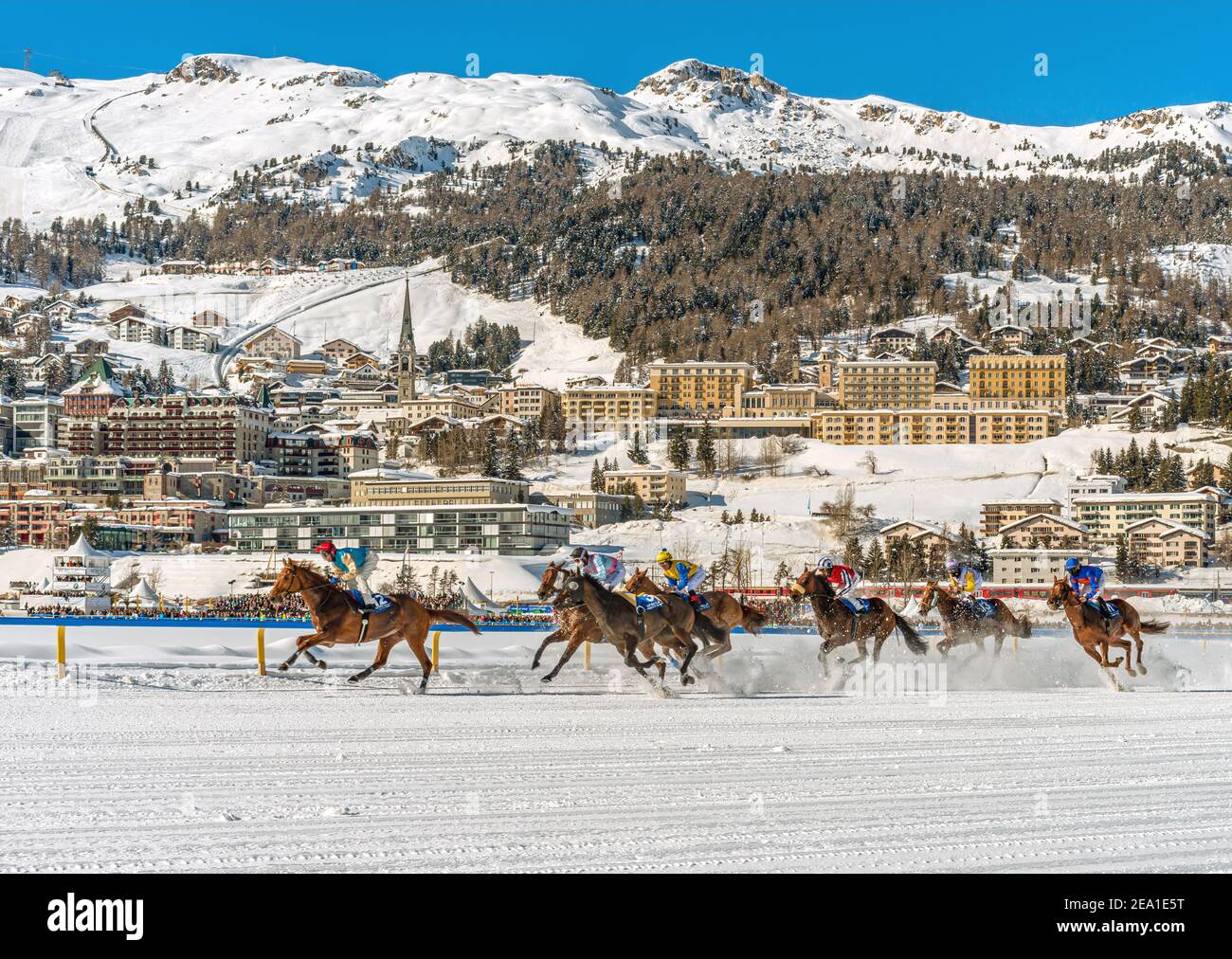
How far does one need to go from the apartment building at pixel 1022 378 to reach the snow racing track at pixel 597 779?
13796 centimetres

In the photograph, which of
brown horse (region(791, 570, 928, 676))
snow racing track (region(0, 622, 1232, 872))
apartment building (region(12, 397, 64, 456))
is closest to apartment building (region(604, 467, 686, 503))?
apartment building (region(12, 397, 64, 456))

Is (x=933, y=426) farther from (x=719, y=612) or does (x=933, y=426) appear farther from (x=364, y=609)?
(x=364, y=609)

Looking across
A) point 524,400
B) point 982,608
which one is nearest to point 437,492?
point 524,400

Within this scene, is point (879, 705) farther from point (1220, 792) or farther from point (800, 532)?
point (800, 532)

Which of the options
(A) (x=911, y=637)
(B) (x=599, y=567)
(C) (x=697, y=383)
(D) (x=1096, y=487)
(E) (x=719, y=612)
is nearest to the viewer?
(B) (x=599, y=567)

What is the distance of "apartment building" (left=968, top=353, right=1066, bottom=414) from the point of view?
15250cm

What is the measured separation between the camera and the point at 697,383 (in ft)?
534

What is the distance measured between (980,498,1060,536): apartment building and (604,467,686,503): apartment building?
906 inches

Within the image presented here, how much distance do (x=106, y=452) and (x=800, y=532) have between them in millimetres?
75703

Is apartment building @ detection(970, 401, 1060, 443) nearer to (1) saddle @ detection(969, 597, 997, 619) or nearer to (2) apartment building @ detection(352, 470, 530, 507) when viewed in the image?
(2) apartment building @ detection(352, 470, 530, 507)

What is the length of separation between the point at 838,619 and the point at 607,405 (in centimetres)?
13485

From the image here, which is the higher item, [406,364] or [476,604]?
[406,364]

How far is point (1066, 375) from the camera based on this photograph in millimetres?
157500

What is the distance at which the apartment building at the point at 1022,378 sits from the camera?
152 meters
